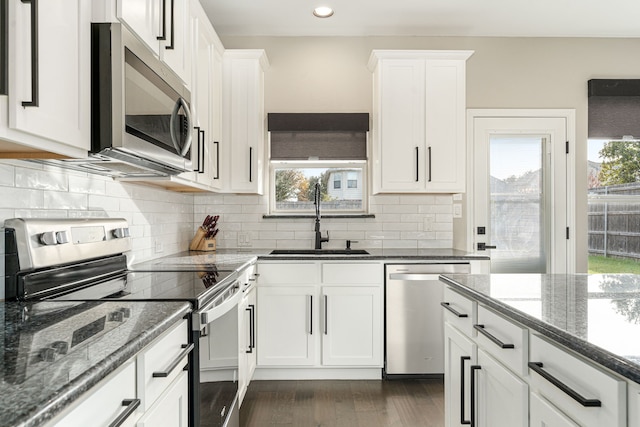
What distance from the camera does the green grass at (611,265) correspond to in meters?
3.90

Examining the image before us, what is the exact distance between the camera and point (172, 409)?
1.27 meters

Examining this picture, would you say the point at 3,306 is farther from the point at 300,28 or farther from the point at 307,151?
the point at 300,28

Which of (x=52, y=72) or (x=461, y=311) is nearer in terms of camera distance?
(x=52, y=72)

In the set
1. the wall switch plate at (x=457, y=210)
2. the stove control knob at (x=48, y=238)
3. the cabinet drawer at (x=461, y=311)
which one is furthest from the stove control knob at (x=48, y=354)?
the wall switch plate at (x=457, y=210)

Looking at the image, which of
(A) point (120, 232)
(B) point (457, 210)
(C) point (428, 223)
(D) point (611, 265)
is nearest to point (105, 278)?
(A) point (120, 232)

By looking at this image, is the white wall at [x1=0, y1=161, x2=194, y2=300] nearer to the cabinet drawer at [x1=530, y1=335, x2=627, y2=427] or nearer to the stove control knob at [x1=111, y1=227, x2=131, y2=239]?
the stove control knob at [x1=111, y1=227, x2=131, y2=239]

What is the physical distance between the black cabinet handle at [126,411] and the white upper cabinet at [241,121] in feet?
8.05

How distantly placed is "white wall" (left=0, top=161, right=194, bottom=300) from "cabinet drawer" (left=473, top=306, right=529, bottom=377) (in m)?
1.56

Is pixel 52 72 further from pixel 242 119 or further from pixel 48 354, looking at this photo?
pixel 242 119

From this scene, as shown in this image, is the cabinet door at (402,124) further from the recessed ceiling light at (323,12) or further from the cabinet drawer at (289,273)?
the cabinet drawer at (289,273)

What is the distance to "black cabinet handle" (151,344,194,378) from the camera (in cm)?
115

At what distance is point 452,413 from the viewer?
1.86 meters

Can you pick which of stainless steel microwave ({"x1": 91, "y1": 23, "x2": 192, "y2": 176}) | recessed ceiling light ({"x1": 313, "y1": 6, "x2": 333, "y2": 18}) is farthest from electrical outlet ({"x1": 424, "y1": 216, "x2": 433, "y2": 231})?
stainless steel microwave ({"x1": 91, "y1": 23, "x2": 192, "y2": 176})

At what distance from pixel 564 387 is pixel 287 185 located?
300 centimetres
